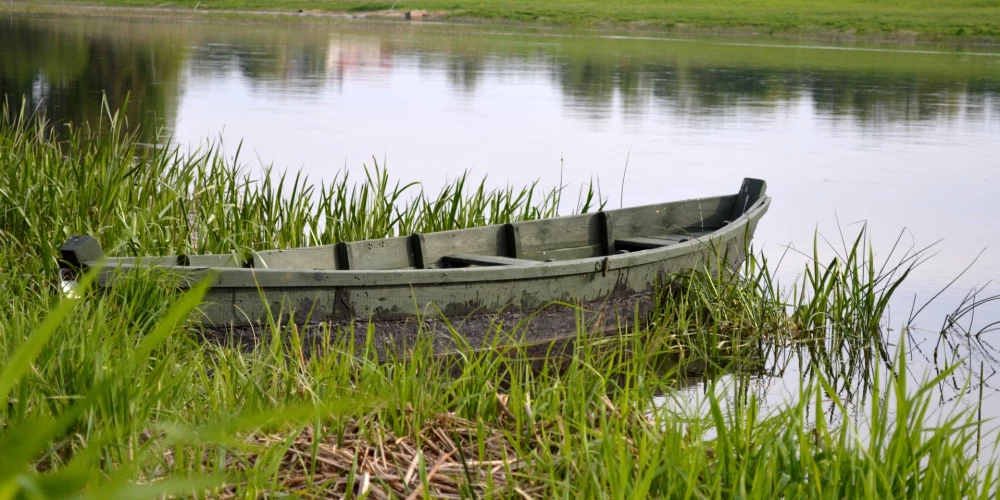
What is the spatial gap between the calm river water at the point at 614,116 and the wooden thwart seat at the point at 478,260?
10.8 ft

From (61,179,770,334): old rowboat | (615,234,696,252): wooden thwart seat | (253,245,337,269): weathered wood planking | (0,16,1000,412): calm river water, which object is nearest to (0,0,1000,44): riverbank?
(0,16,1000,412): calm river water

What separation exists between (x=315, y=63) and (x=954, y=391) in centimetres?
2751

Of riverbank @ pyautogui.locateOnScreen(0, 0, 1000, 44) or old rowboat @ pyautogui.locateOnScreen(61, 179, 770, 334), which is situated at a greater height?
riverbank @ pyautogui.locateOnScreen(0, 0, 1000, 44)

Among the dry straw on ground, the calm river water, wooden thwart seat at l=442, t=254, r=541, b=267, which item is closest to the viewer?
the dry straw on ground

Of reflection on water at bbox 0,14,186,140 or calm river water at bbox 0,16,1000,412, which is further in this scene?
reflection on water at bbox 0,14,186,140

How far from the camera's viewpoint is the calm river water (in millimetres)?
14102

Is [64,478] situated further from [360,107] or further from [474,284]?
[360,107]

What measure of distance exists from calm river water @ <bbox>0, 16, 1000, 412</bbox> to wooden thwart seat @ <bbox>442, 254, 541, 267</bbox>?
10.8 feet

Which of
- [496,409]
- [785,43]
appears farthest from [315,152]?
[785,43]

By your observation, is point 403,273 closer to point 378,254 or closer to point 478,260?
point 378,254

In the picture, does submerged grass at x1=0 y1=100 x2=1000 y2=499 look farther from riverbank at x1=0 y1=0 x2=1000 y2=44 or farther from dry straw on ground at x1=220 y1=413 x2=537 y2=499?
riverbank at x1=0 y1=0 x2=1000 y2=44

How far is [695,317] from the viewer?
25.2 feet

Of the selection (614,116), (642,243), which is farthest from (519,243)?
(614,116)

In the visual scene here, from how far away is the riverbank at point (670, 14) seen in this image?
51469 mm
